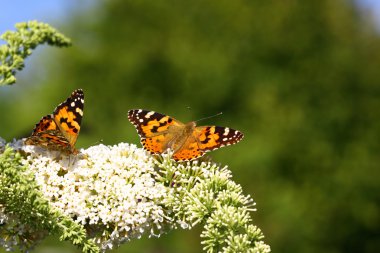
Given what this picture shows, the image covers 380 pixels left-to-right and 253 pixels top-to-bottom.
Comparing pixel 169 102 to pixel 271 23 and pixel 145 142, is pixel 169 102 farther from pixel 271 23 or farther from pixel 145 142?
A: pixel 145 142

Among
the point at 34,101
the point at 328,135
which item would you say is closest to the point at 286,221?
the point at 328,135

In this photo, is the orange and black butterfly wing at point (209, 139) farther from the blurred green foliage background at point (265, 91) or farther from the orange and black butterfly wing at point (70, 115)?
the blurred green foliage background at point (265, 91)

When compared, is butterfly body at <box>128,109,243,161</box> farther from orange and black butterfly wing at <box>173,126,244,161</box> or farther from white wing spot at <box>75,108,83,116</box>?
white wing spot at <box>75,108,83,116</box>

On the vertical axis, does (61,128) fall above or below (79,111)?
below

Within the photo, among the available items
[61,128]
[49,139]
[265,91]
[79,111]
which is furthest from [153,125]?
[265,91]

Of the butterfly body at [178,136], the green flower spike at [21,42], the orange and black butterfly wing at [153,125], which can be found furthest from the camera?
the orange and black butterfly wing at [153,125]

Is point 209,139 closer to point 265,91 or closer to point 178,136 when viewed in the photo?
point 178,136

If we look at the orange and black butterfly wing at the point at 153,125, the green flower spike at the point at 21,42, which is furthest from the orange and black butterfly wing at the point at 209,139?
the green flower spike at the point at 21,42
